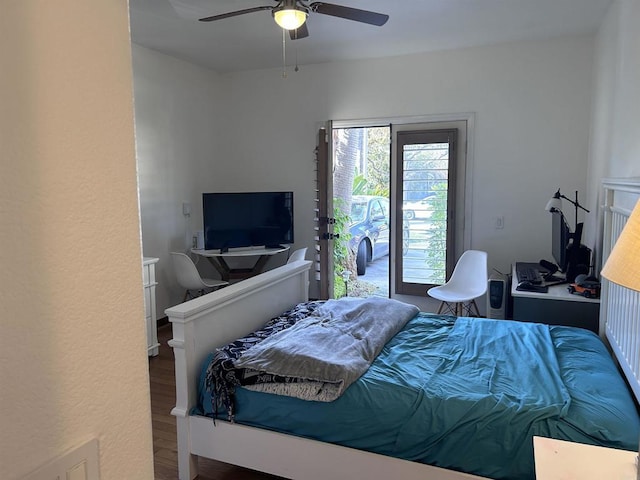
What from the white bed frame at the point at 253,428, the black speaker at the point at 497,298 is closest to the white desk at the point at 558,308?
the white bed frame at the point at 253,428

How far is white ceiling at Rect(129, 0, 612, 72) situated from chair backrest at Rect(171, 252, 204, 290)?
200 centimetres

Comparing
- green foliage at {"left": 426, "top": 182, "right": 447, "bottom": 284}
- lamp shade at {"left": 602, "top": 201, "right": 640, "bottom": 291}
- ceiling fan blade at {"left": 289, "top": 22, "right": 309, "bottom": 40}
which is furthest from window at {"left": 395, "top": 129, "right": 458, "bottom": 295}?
lamp shade at {"left": 602, "top": 201, "right": 640, "bottom": 291}

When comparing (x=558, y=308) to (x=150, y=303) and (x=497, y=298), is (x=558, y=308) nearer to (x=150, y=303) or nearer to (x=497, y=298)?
(x=497, y=298)

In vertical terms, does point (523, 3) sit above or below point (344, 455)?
above

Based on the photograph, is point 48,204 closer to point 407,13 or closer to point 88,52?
point 88,52

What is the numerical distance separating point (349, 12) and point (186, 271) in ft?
9.03

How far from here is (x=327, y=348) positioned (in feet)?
7.61

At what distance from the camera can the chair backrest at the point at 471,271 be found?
14.2ft

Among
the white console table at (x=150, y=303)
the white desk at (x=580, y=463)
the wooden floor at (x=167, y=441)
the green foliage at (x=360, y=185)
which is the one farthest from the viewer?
the green foliage at (x=360, y=185)

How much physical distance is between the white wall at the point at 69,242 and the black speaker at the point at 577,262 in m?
→ 3.51

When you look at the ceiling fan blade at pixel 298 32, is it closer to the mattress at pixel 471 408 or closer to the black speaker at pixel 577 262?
the mattress at pixel 471 408

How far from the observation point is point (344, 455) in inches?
81.1

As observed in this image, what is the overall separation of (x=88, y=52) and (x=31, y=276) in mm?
303

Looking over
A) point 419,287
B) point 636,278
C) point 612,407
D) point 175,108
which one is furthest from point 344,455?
point 175,108
